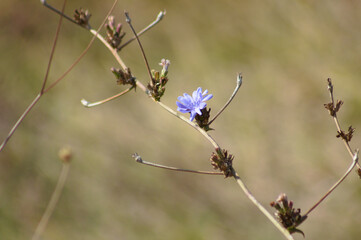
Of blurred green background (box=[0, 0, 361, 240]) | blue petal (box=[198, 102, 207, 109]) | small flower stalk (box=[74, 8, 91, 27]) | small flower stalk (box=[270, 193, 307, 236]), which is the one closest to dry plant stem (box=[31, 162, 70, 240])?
blurred green background (box=[0, 0, 361, 240])

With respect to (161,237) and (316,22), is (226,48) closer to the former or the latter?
(316,22)

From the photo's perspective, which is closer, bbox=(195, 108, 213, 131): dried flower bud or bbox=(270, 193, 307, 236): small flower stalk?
bbox=(270, 193, 307, 236): small flower stalk

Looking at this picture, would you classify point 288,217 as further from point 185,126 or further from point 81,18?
point 185,126

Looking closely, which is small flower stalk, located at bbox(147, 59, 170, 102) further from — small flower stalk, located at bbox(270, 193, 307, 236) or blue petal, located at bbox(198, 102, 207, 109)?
small flower stalk, located at bbox(270, 193, 307, 236)

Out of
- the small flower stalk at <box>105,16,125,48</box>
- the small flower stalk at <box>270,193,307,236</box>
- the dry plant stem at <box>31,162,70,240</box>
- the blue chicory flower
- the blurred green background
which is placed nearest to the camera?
the small flower stalk at <box>270,193,307,236</box>

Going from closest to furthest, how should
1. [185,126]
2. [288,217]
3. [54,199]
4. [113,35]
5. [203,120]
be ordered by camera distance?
[288,217] → [203,120] → [113,35] → [54,199] → [185,126]

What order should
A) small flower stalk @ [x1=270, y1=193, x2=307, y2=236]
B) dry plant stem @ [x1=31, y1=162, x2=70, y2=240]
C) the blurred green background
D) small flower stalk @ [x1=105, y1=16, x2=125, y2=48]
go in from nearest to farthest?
small flower stalk @ [x1=270, y1=193, x2=307, y2=236] → small flower stalk @ [x1=105, y1=16, x2=125, y2=48] → dry plant stem @ [x1=31, y1=162, x2=70, y2=240] → the blurred green background

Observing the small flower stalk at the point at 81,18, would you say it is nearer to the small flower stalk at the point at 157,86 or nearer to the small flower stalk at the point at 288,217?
the small flower stalk at the point at 157,86

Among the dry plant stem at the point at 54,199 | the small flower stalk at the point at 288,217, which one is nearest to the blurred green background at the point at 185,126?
the dry plant stem at the point at 54,199

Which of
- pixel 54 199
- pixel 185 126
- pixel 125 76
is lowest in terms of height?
pixel 54 199

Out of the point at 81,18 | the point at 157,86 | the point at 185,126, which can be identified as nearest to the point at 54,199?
the point at 185,126

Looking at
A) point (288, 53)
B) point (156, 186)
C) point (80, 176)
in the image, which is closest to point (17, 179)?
point (80, 176)
